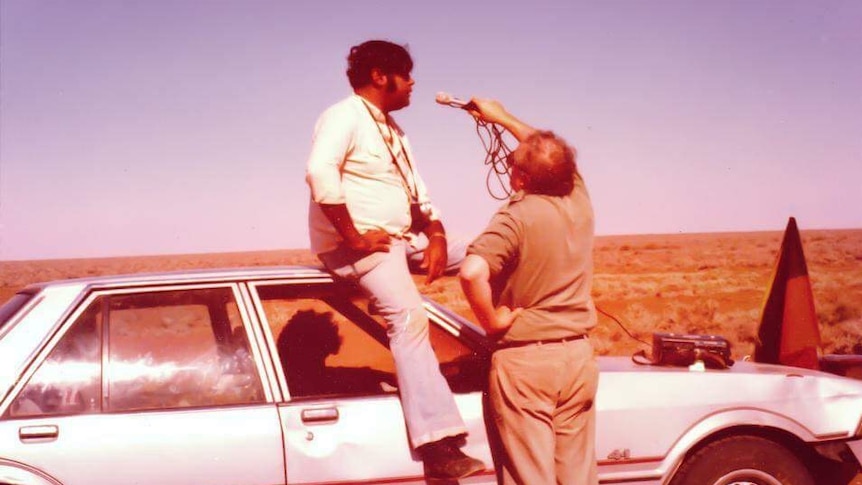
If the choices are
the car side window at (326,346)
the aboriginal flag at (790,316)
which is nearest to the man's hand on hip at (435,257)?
the car side window at (326,346)

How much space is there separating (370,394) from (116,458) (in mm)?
1084

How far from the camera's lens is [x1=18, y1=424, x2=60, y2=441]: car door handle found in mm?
3467

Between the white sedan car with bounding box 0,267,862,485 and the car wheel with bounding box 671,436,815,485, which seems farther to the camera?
the car wheel with bounding box 671,436,815,485

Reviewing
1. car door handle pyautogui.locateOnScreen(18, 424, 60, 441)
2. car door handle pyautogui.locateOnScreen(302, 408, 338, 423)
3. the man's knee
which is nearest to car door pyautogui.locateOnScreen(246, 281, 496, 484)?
car door handle pyautogui.locateOnScreen(302, 408, 338, 423)

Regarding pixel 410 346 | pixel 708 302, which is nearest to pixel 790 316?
pixel 410 346

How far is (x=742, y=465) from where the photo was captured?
4.09 meters

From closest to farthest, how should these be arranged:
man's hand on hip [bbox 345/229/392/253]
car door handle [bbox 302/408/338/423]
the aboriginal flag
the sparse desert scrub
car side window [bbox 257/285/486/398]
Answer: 1. car door handle [bbox 302/408/338/423]
2. man's hand on hip [bbox 345/229/392/253]
3. car side window [bbox 257/285/486/398]
4. the aboriginal flag
5. the sparse desert scrub

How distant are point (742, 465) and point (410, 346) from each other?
172cm

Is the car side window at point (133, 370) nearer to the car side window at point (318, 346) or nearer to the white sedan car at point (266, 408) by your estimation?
the white sedan car at point (266, 408)

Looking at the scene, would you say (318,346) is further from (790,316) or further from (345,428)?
(790,316)

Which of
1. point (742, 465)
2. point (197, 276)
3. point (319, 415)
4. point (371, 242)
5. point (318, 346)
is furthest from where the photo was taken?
point (318, 346)

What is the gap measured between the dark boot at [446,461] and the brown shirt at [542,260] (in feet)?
1.77

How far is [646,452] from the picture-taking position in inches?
158

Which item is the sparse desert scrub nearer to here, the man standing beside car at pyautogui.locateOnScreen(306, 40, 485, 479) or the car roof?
the man standing beside car at pyautogui.locateOnScreen(306, 40, 485, 479)
